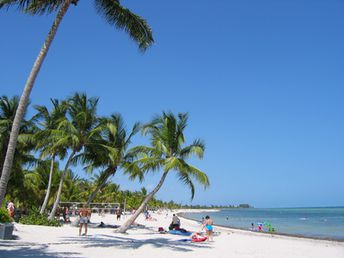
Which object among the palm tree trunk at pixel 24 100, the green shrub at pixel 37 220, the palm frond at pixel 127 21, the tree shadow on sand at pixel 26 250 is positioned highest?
the palm frond at pixel 127 21

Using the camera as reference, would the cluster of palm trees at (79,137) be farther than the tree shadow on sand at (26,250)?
Yes

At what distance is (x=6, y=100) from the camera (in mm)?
22953

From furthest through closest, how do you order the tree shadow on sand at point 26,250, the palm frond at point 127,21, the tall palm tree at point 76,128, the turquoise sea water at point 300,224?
the turquoise sea water at point 300,224, the tall palm tree at point 76,128, the palm frond at point 127,21, the tree shadow on sand at point 26,250

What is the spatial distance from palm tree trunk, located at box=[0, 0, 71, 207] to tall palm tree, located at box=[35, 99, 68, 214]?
11.7m

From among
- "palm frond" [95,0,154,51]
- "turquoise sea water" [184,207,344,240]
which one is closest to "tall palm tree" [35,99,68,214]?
"palm frond" [95,0,154,51]

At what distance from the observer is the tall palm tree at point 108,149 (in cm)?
2206

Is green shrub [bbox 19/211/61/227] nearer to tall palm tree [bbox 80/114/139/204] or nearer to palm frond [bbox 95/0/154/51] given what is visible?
tall palm tree [bbox 80/114/139/204]

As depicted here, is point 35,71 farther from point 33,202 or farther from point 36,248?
point 33,202

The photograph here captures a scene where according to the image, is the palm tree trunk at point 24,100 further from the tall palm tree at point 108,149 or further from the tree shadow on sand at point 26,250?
the tall palm tree at point 108,149

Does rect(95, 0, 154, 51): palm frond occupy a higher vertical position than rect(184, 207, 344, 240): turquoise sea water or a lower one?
higher

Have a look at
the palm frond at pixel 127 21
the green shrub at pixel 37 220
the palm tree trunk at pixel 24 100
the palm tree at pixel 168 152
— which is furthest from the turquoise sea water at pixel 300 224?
the palm tree trunk at pixel 24 100

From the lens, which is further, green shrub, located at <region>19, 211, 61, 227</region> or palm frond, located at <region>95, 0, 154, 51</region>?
green shrub, located at <region>19, 211, 61, 227</region>

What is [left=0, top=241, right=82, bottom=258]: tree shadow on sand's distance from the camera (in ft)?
28.5

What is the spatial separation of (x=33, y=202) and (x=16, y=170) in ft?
27.4
